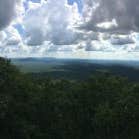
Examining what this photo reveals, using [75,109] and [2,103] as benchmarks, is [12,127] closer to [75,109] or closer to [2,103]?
[2,103]

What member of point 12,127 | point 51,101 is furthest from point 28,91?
point 51,101

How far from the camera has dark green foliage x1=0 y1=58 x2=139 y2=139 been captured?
44.4 meters

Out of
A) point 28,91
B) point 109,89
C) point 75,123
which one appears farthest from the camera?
point 109,89

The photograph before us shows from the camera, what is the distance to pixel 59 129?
54.8 m

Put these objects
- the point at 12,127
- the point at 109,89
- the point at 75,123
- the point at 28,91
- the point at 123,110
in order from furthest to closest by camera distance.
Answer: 1. the point at 109,89
2. the point at 75,123
3. the point at 123,110
4. the point at 28,91
5. the point at 12,127

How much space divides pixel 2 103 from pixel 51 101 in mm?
17120

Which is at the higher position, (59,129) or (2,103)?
(2,103)

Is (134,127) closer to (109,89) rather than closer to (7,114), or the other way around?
(109,89)

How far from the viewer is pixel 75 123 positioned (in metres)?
60.5

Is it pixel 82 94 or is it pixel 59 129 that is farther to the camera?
pixel 82 94

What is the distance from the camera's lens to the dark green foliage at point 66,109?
44.4 metres

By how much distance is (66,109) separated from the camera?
6094cm

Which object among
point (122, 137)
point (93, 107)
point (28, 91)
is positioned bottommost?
point (122, 137)

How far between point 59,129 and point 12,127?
1205 centimetres
